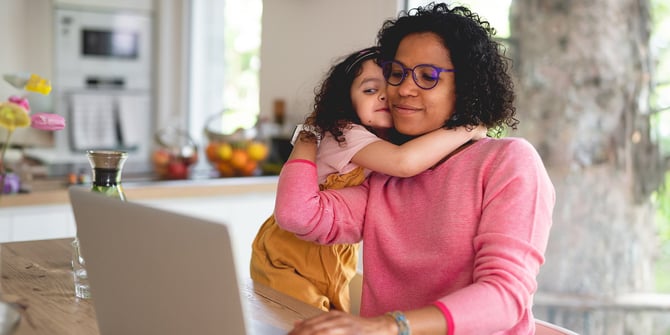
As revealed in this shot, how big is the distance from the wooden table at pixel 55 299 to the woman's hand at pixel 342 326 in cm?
10

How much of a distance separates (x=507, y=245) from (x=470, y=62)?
0.38m

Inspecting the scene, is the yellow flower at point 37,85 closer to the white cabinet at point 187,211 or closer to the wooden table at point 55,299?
the wooden table at point 55,299

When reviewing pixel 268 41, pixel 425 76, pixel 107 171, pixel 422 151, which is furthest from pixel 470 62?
pixel 268 41

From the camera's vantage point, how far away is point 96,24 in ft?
15.4

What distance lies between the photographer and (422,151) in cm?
145

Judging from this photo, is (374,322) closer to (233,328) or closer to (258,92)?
(233,328)

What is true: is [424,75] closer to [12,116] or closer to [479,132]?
[479,132]

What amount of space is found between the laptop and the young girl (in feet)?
1.83

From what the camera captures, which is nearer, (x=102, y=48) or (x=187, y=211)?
(x=187, y=211)

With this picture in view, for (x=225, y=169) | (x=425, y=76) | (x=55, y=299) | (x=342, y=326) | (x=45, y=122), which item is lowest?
(x=225, y=169)

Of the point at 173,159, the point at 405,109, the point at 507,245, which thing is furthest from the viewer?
the point at 173,159

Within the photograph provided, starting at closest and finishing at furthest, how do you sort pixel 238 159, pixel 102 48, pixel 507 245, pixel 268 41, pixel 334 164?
pixel 507 245 → pixel 334 164 → pixel 238 159 → pixel 268 41 → pixel 102 48

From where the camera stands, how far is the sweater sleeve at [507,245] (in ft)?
3.97

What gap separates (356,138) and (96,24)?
3.56 metres
